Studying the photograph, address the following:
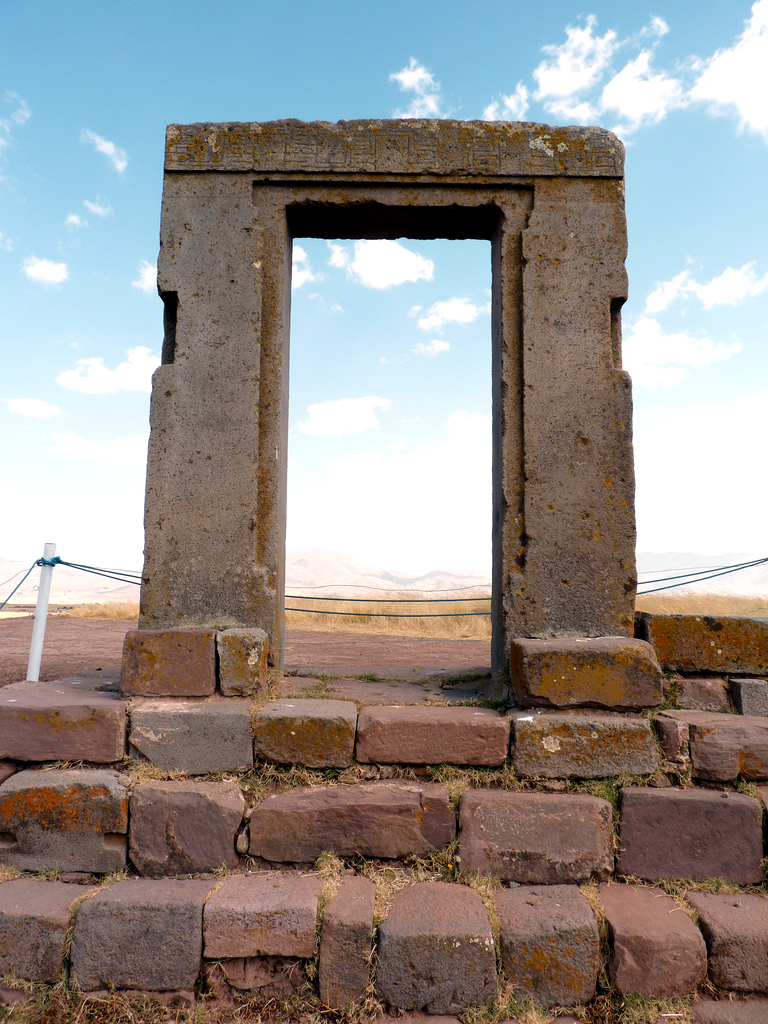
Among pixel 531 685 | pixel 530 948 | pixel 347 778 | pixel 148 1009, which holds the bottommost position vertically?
pixel 148 1009

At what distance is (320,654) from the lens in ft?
20.8

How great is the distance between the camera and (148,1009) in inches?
92.0

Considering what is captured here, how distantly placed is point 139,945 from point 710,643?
111 inches

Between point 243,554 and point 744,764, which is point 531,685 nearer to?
point 744,764

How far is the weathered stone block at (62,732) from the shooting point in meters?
2.81

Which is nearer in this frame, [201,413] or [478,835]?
[478,835]

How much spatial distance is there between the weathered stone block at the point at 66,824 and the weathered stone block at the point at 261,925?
22.9 inches

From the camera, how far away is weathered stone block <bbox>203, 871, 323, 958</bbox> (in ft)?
7.68

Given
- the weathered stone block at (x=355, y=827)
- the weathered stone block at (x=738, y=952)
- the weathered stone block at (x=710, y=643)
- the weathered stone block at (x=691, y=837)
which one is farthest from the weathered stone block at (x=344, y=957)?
the weathered stone block at (x=710, y=643)

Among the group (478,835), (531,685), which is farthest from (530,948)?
(531,685)

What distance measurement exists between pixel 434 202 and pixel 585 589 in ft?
7.24

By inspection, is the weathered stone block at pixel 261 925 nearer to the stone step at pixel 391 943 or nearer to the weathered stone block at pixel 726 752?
the stone step at pixel 391 943

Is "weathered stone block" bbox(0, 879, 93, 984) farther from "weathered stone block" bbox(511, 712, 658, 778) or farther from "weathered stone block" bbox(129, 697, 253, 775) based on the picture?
"weathered stone block" bbox(511, 712, 658, 778)

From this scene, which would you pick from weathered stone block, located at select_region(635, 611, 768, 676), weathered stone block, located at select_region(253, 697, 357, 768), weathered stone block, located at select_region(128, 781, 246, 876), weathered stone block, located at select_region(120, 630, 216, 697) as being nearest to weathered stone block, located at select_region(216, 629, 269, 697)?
weathered stone block, located at select_region(120, 630, 216, 697)
